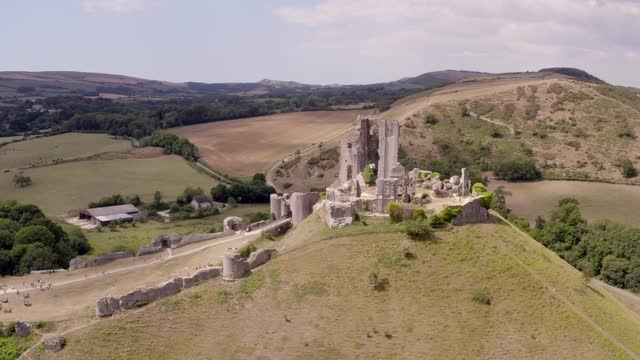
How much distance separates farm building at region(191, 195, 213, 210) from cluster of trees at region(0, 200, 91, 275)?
88.8ft

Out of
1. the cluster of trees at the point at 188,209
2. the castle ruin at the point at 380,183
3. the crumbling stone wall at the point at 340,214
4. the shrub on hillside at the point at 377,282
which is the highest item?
the castle ruin at the point at 380,183

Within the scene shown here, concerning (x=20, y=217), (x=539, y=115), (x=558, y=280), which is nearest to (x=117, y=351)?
(x=558, y=280)

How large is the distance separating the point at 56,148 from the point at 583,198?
134m

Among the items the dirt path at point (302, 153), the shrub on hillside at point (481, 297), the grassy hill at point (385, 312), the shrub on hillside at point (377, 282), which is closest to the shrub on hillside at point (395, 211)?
the grassy hill at point (385, 312)

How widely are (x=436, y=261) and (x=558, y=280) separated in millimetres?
10577

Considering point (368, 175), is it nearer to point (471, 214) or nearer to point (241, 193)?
point (471, 214)

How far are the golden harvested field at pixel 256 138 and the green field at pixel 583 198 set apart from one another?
5851 centimetres

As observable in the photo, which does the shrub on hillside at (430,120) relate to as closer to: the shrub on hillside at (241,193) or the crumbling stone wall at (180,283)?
the shrub on hillside at (241,193)

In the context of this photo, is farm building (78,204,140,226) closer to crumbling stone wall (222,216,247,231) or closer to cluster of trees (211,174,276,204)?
cluster of trees (211,174,276,204)

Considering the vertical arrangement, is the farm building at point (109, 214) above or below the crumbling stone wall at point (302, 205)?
below

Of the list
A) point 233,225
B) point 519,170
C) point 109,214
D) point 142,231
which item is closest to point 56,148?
point 109,214

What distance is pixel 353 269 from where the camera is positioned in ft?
149

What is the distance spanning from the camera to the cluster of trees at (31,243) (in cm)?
6094

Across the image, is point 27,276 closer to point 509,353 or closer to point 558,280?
point 509,353
